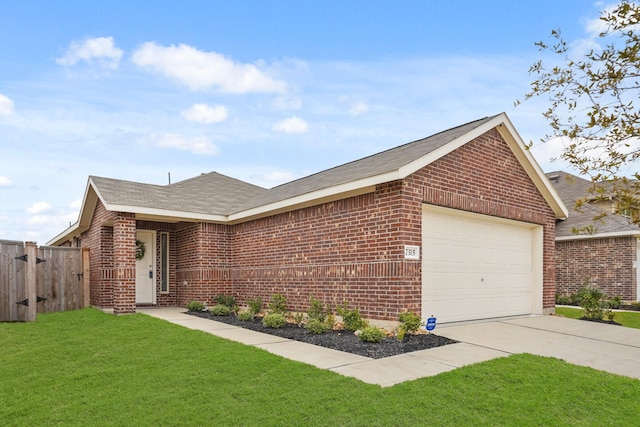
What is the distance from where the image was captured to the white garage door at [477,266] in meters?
9.48

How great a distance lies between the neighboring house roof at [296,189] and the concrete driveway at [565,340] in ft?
10.7

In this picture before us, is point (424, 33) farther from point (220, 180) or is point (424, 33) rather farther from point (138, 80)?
point (220, 180)

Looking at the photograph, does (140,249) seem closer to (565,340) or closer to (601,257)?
(565,340)

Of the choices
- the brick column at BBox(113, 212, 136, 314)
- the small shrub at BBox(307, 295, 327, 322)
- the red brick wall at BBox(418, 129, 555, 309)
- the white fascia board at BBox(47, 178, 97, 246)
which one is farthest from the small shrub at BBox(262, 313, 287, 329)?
the white fascia board at BBox(47, 178, 97, 246)

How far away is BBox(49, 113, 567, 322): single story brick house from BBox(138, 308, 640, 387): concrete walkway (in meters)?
1.12

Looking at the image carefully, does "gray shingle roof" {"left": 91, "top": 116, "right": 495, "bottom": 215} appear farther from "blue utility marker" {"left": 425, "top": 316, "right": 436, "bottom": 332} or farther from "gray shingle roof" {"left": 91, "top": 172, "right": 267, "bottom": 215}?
"blue utility marker" {"left": 425, "top": 316, "right": 436, "bottom": 332}

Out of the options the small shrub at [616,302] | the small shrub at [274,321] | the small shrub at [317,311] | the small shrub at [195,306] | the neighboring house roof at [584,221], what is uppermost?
the neighboring house roof at [584,221]

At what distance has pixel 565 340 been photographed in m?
8.62

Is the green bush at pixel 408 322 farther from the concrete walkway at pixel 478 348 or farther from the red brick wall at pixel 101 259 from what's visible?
the red brick wall at pixel 101 259

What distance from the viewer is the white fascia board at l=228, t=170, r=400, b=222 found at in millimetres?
8664

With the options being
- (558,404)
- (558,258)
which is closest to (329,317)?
(558,404)

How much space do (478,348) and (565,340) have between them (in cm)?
228

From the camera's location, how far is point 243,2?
32.9 ft

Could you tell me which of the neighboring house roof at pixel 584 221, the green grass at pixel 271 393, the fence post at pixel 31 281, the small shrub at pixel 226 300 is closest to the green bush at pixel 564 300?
the neighboring house roof at pixel 584 221
